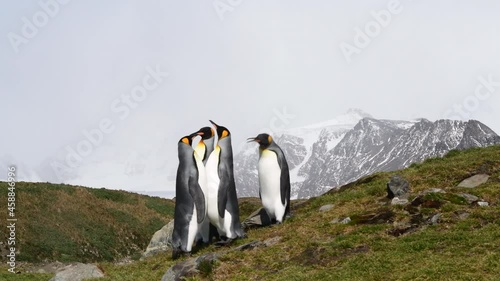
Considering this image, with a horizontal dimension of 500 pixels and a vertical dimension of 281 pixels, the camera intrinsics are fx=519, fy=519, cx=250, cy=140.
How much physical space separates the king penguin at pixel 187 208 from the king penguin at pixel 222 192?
56cm

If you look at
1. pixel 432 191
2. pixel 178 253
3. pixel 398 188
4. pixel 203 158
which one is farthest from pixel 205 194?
pixel 432 191

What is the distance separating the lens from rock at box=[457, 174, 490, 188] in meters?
19.7

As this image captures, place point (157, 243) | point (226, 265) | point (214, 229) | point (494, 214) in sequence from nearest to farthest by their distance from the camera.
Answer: point (226, 265) → point (494, 214) → point (214, 229) → point (157, 243)

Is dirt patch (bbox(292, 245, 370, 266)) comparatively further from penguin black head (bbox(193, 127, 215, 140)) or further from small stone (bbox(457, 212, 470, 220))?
penguin black head (bbox(193, 127, 215, 140))

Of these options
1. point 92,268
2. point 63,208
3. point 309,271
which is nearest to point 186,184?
point 92,268

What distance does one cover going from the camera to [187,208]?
17359 millimetres

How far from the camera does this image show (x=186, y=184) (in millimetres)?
17422

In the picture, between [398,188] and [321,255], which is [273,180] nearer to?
[398,188]

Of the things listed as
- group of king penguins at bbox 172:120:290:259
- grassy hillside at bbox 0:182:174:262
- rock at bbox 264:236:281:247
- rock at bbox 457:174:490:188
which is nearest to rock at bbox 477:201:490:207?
rock at bbox 457:174:490:188

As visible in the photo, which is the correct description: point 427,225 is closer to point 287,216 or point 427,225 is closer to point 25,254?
point 287,216

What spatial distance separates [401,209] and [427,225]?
1.84 m

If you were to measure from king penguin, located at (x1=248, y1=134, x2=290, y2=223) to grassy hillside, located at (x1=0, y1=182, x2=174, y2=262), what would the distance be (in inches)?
564

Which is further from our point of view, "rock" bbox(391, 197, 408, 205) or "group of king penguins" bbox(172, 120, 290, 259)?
"rock" bbox(391, 197, 408, 205)

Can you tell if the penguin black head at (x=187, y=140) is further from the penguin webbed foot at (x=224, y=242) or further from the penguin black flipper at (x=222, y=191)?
the penguin webbed foot at (x=224, y=242)
